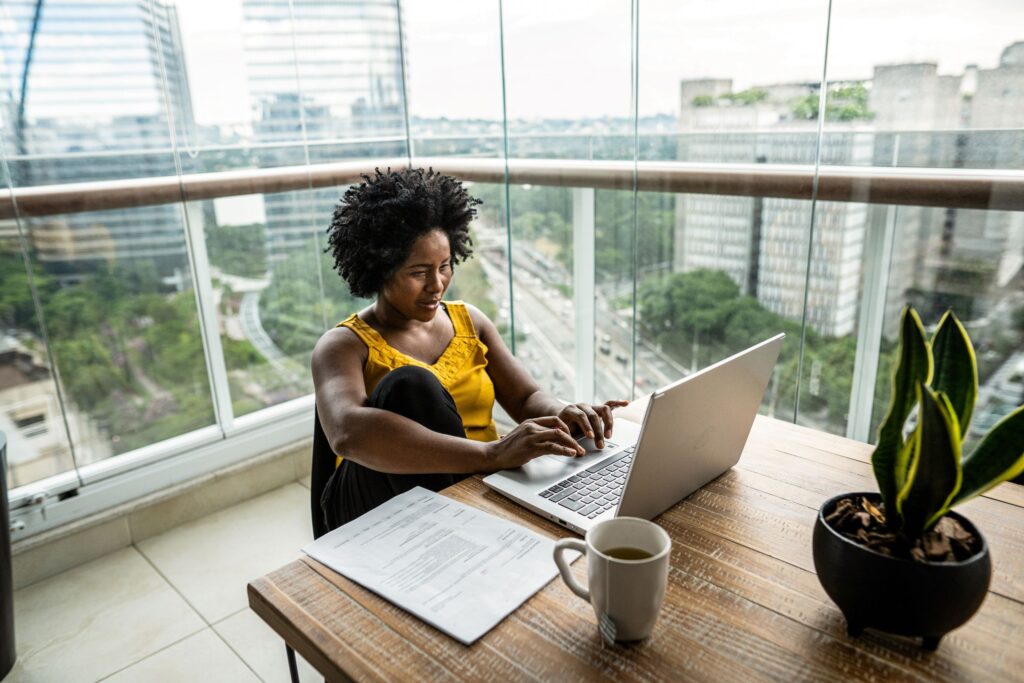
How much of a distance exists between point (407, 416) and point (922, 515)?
0.84 m

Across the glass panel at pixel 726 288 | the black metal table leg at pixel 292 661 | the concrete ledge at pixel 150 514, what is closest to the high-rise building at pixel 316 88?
the concrete ledge at pixel 150 514

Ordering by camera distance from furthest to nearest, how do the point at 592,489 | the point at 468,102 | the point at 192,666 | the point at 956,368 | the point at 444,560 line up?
1. the point at 468,102
2. the point at 192,666
3. the point at 592,489
4. the point at 444,560
5. the point at 956,368

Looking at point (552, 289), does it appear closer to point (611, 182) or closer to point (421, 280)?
point (611, 182)

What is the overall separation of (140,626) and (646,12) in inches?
81.9

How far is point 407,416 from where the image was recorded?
1.33 m

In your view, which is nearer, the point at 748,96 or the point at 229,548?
the point at 748,96

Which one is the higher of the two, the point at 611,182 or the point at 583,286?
the point at 611,182

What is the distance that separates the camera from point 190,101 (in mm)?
2273

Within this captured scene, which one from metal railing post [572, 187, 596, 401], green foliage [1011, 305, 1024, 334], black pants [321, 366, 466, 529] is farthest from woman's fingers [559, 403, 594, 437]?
metal railing post [572, 187, 596, 401]

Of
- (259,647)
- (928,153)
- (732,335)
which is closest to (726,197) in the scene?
(732,335)

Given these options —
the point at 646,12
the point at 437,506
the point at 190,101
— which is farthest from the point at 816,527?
the point at 190,101

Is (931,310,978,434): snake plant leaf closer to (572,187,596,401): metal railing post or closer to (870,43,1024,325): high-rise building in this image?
(870,43,1024,325): high-rise building

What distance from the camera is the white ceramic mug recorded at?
0.74 metres

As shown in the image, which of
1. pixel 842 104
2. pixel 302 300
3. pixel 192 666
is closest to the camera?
pixel 842 104
